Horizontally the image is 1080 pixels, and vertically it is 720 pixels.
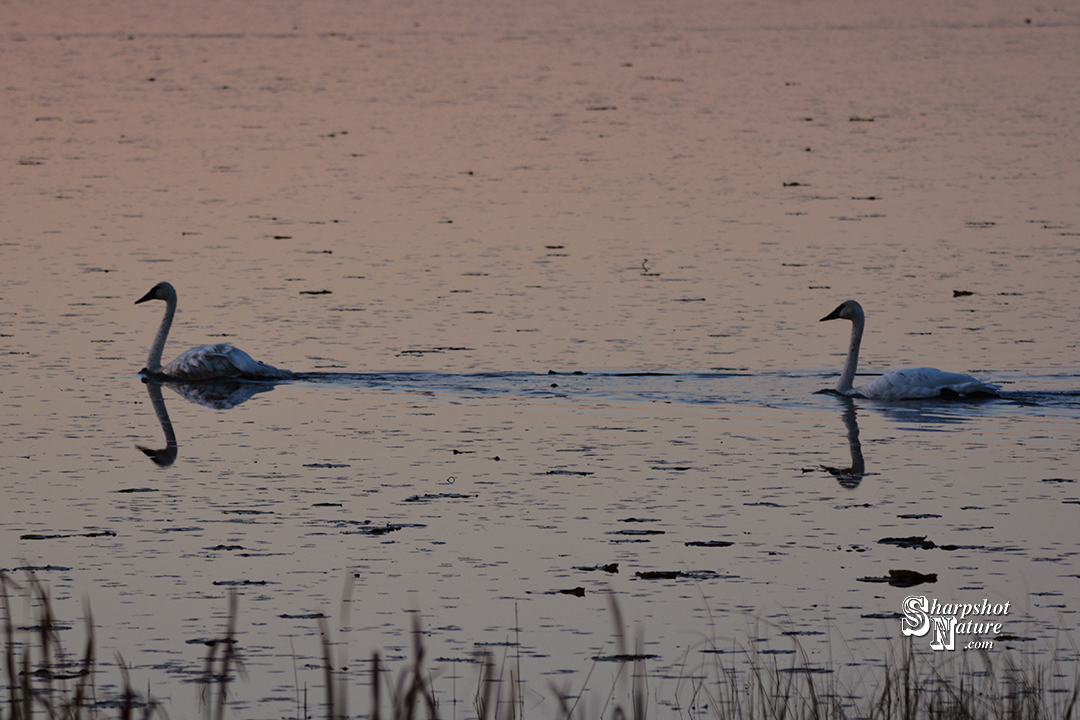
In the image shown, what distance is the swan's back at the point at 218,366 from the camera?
628 inches

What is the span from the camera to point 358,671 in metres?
8.02

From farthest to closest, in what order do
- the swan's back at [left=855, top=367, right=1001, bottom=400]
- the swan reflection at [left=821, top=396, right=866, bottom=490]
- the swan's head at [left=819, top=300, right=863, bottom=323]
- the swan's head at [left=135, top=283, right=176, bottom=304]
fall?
the swan's head at [left=135, top=283, right=176, bottom=304] < the swan's head at [left=819, top=300, right=863, bottom=323] < the swan's back at [left=855, top=367, right=1001, bottom=400] < the swan reflection at [left=821, top=396, right=866, bottom=490]

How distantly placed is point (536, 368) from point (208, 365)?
2909 millimetres

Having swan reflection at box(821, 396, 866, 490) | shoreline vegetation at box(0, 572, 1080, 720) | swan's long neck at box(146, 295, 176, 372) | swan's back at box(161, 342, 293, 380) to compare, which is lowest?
shoreline vegetation at box(0, 572, 1080, 720)

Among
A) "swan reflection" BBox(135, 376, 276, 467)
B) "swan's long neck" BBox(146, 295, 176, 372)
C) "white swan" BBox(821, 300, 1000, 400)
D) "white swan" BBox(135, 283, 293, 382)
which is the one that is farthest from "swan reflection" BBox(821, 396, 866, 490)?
"swan's long neck" BBox(146, 295, 176, 372)

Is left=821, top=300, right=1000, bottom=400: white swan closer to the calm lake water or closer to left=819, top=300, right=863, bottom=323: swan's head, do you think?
the calm lake water

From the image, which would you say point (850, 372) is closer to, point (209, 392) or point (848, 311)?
→ point (848, 311)

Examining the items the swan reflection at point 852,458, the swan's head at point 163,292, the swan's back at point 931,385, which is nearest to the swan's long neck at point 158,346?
the swan's head at point 163,292

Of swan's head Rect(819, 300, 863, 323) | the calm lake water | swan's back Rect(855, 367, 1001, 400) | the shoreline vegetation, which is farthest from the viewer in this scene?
swan's head Rect(819, 300, 863, 323)

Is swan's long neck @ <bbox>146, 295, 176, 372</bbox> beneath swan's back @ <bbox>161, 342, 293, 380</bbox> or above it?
above

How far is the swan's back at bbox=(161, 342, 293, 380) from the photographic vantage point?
16.0m

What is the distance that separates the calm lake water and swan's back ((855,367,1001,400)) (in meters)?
0.15

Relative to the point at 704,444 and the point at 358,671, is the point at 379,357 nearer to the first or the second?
the point at 704,444

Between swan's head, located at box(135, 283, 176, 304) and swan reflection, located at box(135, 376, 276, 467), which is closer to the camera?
swan reflection, located at box(135, 376, 276, 467)
